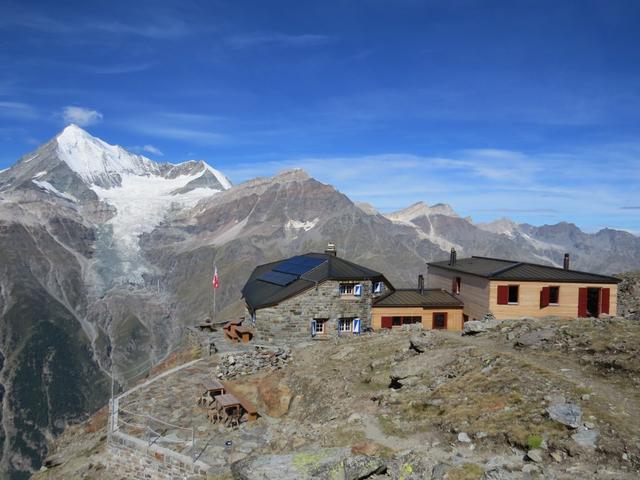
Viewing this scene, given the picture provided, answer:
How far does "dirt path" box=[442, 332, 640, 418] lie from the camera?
59.4ft

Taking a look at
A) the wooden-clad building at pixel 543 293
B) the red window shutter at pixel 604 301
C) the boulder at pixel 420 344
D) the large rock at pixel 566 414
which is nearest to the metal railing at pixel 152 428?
the boulder at pixel 420 344

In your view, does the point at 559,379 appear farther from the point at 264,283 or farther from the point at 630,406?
the point at 264,283

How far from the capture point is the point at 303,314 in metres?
41.4

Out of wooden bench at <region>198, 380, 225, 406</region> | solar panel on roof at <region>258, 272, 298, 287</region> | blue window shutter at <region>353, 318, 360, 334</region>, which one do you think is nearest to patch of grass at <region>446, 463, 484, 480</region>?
wooden bench at <region>198, 380, 225, 406</region>

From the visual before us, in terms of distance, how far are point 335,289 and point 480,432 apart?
Answer: 2544 cm

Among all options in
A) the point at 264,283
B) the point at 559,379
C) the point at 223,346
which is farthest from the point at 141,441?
the point at 264,283

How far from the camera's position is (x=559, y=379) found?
20.3 metres

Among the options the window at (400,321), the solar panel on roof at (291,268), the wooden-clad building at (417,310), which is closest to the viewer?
the solar panel on roof at (291,268)

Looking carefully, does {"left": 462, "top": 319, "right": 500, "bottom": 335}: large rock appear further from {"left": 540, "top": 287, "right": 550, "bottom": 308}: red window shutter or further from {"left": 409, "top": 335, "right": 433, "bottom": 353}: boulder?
{"left": 540, "top": 287, "right": 550, "bottom": 308}: red window shutter

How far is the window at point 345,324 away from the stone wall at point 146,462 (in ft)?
73.4

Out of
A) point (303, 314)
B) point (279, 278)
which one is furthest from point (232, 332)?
point (279, 278)

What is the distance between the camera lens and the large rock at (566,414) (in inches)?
659

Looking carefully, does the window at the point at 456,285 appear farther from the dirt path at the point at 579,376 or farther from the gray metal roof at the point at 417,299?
the dirt path at the point at 579,376

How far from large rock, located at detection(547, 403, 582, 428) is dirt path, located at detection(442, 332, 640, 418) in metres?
1.48
